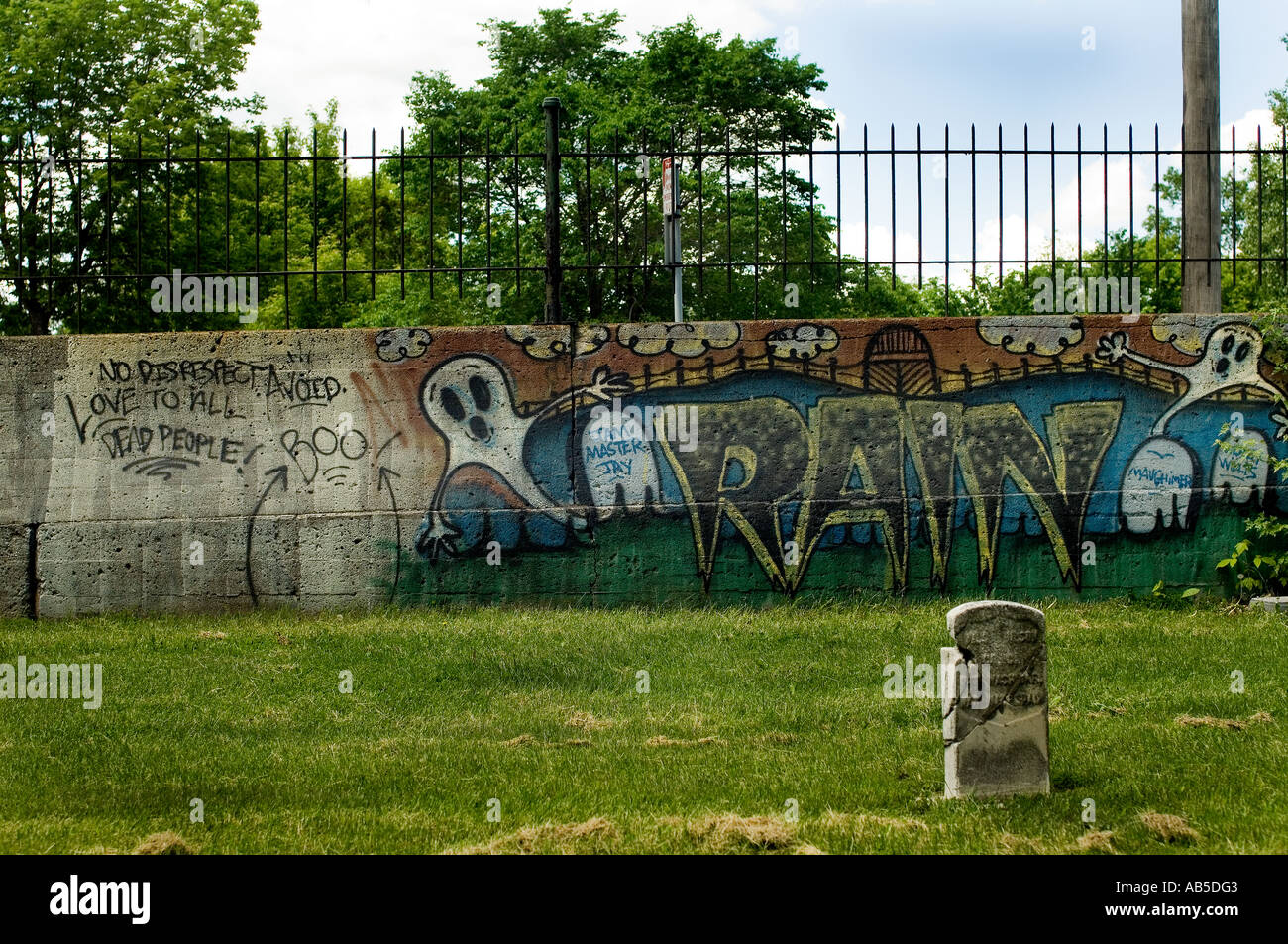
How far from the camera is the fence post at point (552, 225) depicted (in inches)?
400

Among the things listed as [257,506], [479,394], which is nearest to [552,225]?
[479,394]

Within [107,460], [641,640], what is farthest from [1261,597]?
[107,460]

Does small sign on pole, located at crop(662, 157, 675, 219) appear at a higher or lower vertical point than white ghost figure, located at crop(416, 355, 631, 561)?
higher

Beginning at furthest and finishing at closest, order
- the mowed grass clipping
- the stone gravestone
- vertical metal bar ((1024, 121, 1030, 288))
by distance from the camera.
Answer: vertical metal bar ((1024, 121, 1030, 288))
the stone gravestone
the mowed grass clipping

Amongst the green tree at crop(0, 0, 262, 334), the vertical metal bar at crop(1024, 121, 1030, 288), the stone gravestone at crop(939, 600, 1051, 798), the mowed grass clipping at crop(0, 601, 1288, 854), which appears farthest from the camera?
the green tree at crop(0, 0, 262, 334)

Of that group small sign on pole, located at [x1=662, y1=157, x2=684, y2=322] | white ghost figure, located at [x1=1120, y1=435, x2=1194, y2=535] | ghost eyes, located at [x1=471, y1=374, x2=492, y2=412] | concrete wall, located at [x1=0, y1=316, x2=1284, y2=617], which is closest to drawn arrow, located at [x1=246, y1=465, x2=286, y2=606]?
concrete wall, located at [x1=0, y1=316, x2=1284, y2=617]

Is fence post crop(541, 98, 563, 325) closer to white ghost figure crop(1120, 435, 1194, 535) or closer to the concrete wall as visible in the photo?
the concrete wall

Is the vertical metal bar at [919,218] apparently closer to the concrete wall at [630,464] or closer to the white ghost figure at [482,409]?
the concrete wall at [630,464]

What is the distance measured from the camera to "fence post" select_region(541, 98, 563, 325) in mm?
10164

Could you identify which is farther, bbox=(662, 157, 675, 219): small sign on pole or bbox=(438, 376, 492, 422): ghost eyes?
bbox=(438, 376, 492, 422): ghost eyes

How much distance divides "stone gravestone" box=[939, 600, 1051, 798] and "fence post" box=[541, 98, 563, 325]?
560 cm

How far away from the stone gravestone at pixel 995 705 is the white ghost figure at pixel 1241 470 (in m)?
5.52

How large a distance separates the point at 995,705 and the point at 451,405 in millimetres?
5769
